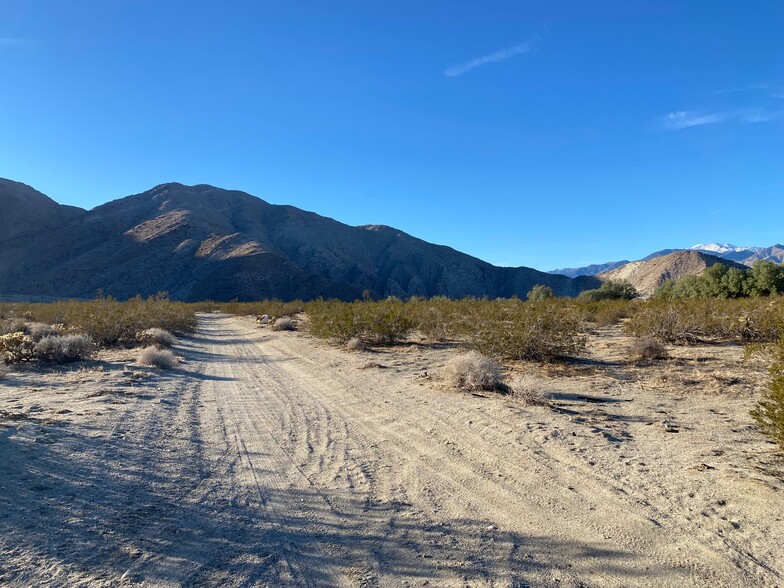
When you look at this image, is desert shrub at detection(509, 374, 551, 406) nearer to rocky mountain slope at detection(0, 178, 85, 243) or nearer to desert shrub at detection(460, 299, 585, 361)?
desert shrub at detection(460, 299, 585, 361)

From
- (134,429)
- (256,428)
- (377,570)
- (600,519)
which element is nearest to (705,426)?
(600,519)

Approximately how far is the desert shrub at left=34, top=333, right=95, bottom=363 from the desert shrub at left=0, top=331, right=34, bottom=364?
16cm

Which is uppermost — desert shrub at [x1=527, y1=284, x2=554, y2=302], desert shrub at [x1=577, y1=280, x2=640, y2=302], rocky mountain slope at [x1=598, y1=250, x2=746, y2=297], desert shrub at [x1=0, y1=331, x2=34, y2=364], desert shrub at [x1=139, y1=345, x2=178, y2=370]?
rocky mountain slope at [x1=598, y1=250, x2=746, y2=297]

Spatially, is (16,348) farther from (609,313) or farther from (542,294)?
(542,294)

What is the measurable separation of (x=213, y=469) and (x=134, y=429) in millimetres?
2082

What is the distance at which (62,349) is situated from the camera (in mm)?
11969

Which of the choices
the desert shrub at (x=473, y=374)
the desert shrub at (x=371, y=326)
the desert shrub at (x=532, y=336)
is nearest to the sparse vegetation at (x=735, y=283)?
the desert shrub at (x=371, y=326)

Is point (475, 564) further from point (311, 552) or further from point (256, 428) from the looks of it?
point (256, 428)

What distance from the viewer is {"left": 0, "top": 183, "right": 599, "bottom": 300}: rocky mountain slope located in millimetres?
79000

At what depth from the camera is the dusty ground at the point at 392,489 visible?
3307mm

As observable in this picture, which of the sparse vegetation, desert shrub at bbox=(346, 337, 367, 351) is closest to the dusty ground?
desert shrub at bbox=(346, 337, 367, 351)

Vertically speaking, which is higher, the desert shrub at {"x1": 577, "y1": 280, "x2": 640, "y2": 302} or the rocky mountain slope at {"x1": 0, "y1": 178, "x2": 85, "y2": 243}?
the rocky mountain slope at {"x1": 0, "y1": 178, "x2": 85, "y2": 243}

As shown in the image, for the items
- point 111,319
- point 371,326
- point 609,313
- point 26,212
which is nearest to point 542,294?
point 609,313

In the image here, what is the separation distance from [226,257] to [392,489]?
85.9 meters
